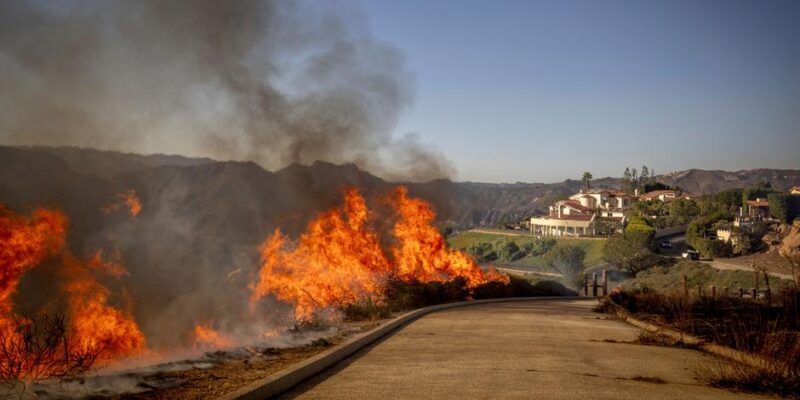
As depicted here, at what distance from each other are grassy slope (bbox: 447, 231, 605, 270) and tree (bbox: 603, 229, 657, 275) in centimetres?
588

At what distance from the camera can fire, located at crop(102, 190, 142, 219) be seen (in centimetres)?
2686

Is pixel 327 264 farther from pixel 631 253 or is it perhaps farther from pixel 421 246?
pixel 631 253

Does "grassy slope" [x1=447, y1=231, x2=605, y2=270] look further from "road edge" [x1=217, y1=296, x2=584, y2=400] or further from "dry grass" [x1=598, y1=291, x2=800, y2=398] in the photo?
"road edge" [x1=217, y1=296, x2=584, y2=400]

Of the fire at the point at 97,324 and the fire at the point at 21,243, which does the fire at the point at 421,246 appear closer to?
the fire at the point at 97,324

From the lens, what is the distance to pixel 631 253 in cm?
6162

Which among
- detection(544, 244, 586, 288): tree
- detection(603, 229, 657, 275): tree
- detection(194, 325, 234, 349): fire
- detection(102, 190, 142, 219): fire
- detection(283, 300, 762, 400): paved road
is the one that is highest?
detection(102, 190, 142, 219): fire

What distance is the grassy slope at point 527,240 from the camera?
7331cm

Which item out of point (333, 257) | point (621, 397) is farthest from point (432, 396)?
point (333, 257)

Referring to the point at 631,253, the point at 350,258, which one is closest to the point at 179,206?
A: the point at 350,258

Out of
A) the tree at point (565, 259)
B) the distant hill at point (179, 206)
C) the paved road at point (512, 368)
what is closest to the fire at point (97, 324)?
the distant hill at point (179, 206)

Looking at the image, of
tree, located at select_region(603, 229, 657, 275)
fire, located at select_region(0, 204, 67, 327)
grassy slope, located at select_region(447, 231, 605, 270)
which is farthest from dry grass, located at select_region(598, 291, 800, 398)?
grassy slope, located at select_region(447, 231, 605, 270)

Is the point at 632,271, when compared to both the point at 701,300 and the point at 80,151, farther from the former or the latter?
the point at 80,151

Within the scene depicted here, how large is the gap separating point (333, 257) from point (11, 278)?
9.71m

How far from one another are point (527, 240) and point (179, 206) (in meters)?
66.7
